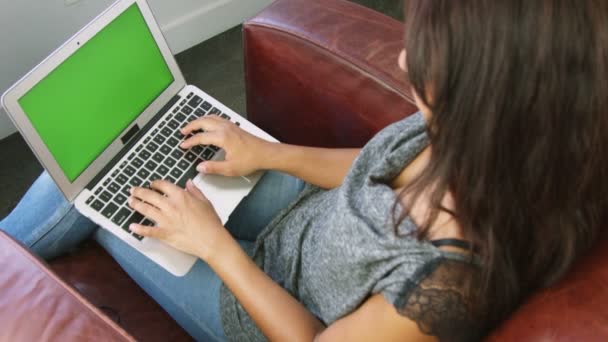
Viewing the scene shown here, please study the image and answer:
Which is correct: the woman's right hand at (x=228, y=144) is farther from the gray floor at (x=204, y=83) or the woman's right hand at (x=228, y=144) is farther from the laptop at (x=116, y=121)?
the gray floor at (x=204, y=83)

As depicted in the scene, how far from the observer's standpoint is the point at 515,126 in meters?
0.53

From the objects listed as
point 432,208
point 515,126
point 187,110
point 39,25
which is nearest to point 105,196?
point 187,110

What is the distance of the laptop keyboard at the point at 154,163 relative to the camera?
856mm

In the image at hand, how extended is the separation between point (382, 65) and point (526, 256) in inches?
18.8

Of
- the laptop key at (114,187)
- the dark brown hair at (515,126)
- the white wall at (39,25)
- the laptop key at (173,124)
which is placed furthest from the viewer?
the white wall at (39,25)

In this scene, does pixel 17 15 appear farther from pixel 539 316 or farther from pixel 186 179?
pixel 539 316

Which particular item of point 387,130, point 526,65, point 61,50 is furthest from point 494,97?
point 61,50

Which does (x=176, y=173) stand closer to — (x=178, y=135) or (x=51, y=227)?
(x=178, y=135)

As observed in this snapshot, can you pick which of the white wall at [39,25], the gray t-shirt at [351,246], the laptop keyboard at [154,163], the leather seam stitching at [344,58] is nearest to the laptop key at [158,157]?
the laptop keyboard at [154,163]

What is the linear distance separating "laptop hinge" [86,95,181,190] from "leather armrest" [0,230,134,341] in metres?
0.21

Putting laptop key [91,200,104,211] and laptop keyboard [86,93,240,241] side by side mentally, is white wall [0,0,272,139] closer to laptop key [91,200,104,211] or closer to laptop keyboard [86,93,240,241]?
laptop keyboard [86,93,240,241]

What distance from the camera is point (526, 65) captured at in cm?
50

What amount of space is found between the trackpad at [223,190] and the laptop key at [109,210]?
0.49 feet

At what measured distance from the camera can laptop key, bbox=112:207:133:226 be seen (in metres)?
0.84
